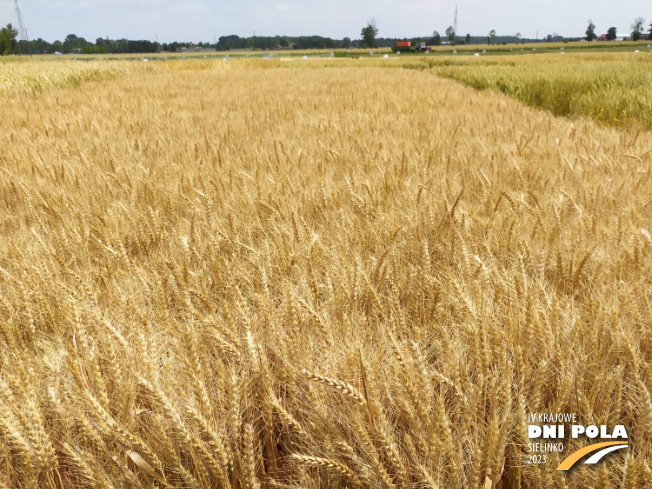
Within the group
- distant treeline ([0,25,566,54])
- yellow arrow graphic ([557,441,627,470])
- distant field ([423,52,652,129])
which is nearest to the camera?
yellow arrow graphic ([557,441,627,470])

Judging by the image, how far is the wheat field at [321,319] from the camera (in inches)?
28.5

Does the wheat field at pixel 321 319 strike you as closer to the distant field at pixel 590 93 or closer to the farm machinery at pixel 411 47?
the distant field at pixel 590 93

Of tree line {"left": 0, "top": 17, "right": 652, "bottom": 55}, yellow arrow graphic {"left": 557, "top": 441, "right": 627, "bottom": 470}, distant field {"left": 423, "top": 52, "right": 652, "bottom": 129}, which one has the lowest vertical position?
yellow arrow graphic {"left": 557, "top": 441, "right": 627, "bottom": 470}

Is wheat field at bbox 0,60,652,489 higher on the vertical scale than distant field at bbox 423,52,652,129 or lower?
lower

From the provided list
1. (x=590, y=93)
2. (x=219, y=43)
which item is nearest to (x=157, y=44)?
(x=219, y=43)

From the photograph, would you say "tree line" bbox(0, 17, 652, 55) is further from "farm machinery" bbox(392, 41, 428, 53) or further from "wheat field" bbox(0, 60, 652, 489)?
"wheat field" bbox(0, 60, 652, 489)

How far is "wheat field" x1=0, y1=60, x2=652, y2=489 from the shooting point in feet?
2.38

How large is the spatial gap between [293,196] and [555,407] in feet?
4.45

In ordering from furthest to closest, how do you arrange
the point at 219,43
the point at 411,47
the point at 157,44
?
the point at 219,43, the point at 157,44, the point at 411,47

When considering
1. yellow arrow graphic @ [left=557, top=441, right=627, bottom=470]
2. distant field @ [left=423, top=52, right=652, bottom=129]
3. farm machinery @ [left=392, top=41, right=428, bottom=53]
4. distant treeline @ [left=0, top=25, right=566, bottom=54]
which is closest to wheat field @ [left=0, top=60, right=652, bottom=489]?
yellow arrow graphic @ [left=557, top=441, right=627, bottom=470]

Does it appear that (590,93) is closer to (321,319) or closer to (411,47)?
(321,319)

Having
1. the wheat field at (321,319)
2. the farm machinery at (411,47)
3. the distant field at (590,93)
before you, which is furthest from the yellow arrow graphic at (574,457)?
the farm machinery at (411,47)

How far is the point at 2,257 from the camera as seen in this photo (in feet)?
4.61

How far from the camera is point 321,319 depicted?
3.14ft
